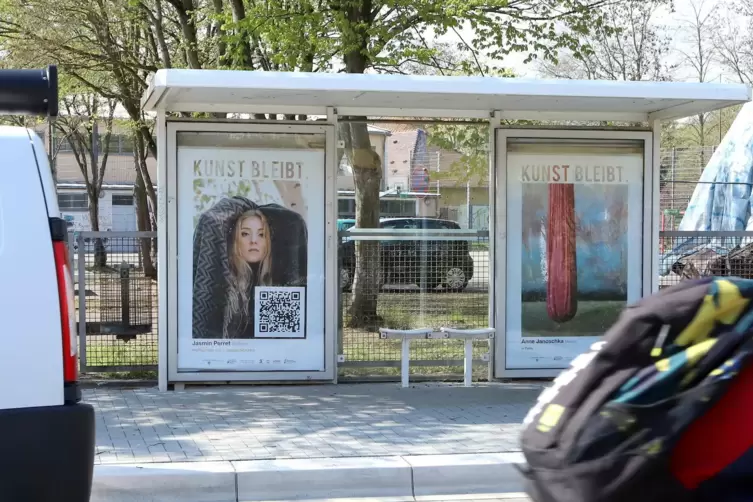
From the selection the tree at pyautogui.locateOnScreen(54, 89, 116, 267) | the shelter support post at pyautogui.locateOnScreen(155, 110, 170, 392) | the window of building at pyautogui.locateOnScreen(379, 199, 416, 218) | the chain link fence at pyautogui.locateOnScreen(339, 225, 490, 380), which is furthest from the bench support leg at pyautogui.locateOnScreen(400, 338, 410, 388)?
the tree at pyautogui.locateOnScreen(54, 89, 116, 267)

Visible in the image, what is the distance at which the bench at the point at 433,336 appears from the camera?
8.95 m

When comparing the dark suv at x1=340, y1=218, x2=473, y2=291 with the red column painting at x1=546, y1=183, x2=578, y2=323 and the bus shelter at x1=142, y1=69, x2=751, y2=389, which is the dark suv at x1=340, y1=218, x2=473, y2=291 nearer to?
the bus shelter at x1=142, y1=69, x2=751, y2=389

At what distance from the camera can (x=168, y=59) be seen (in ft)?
62.2

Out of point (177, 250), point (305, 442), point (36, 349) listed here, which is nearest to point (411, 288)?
point (177, 250)

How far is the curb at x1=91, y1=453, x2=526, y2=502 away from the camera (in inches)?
231

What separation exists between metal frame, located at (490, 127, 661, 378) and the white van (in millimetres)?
5789

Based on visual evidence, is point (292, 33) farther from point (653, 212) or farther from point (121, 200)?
point (121, 200)

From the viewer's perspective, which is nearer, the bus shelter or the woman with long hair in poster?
the bus shelter

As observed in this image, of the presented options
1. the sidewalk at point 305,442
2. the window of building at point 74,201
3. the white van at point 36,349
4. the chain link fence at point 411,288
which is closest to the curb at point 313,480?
the sidewalk at point 305,442

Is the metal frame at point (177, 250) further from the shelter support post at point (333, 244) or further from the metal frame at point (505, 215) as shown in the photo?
the metal frame at point (505, 215)

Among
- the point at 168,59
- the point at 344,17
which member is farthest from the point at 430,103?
the point at 168,59

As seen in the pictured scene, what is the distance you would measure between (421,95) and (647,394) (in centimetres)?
620

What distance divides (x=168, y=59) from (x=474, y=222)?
11582 millimetres

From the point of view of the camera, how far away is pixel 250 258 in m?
8.89
